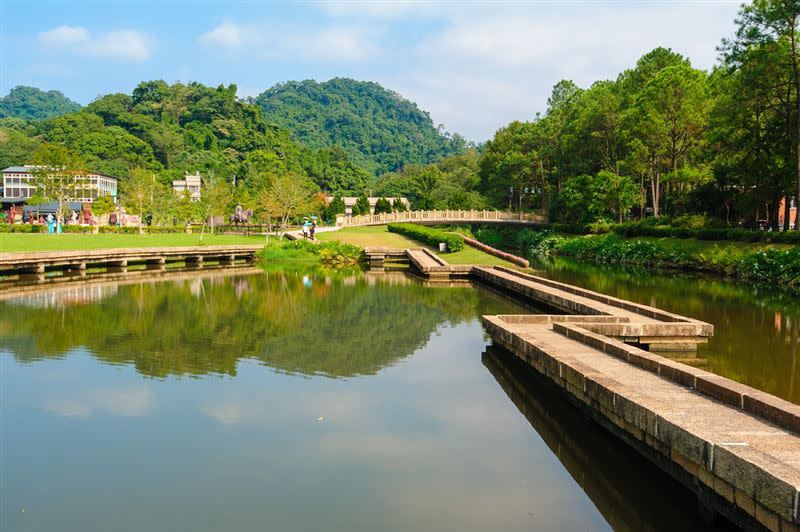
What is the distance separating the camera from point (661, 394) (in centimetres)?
805

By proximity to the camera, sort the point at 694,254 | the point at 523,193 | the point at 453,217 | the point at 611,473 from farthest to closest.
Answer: the point at 523,193, the point at 453,217, the point at 694,254, the point at 611,473

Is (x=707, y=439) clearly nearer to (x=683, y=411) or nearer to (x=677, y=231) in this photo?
(x=683, y=411)

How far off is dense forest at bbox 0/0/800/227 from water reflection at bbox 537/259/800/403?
27.9 ft

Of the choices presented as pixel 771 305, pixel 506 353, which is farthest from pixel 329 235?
pixel 506 353

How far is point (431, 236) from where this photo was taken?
130 feet

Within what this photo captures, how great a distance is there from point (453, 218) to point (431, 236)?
840 inches

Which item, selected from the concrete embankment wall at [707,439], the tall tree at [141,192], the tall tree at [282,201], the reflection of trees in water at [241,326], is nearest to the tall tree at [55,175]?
the tall tree at [141,192]

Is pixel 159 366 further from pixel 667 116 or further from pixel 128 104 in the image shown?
pixel 128 104

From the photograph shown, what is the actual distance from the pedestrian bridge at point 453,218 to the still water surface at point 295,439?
4436 cm

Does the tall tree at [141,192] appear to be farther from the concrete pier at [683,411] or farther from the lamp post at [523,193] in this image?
the concrete pier at [683,411]

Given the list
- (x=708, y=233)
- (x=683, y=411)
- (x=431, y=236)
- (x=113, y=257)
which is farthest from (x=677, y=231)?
(x=683, y=411)

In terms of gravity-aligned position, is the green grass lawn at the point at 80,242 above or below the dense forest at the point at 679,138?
below

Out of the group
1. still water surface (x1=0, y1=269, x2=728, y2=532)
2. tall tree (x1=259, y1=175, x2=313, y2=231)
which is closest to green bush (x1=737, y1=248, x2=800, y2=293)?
still water surface (x1=0, y1=269, x2=728, y2=532)

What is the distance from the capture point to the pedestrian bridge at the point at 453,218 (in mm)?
59375
